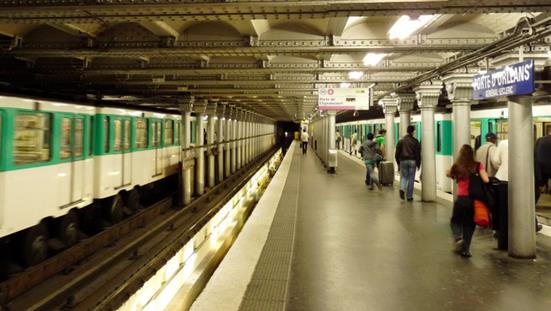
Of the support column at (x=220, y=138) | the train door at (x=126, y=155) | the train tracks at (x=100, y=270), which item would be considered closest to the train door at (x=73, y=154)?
the train tracks at (x=100, y=270)

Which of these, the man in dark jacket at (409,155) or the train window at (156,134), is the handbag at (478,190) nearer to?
the man in dark jacket at (409,155)

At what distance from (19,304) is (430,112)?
777 cm

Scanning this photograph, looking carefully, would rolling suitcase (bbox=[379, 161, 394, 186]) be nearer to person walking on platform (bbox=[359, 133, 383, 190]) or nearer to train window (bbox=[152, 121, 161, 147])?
person walking on platform (bbox=[359, 133, 383, 190])

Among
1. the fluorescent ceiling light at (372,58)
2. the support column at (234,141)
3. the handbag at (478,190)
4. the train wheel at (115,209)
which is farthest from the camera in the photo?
the support column at (234,141)

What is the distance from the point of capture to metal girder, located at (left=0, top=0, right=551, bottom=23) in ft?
11.3

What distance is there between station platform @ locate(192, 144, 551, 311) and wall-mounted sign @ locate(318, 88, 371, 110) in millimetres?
3440

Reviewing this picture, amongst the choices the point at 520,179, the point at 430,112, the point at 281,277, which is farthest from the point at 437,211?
the point at 281,277

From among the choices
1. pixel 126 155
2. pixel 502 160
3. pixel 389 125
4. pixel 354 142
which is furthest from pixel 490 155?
pixel 354 142

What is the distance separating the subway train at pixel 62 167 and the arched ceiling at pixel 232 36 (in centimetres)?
93

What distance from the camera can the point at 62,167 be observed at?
6.76 meters

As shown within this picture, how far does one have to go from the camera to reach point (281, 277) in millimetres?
4074

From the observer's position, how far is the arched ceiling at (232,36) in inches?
141

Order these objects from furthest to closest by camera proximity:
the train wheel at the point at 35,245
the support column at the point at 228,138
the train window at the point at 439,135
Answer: the support column at the point at 228,138
the train window at the point at 439,135
the train wheel at the point at 35,245

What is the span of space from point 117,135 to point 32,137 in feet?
9.91
